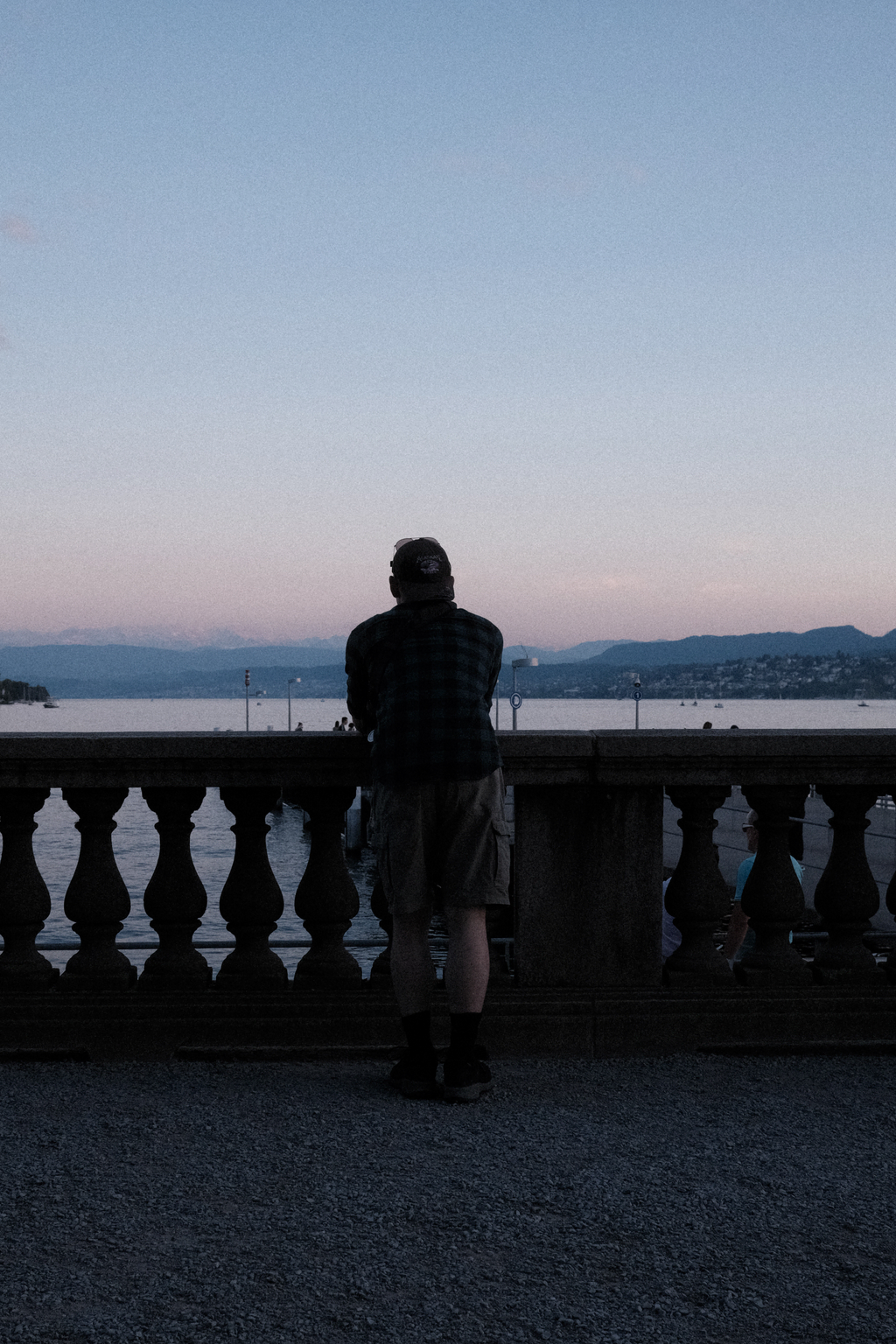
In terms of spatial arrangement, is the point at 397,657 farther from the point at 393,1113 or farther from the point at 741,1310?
the point at 741,1310

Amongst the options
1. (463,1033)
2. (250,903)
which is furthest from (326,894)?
(463,1033)

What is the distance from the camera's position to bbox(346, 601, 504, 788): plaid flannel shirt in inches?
157

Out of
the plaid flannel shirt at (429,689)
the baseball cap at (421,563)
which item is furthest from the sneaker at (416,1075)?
the baseball cap at (421,563)

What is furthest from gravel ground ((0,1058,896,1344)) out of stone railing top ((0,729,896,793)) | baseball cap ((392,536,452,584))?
baseball cap ((392,536,452,584))

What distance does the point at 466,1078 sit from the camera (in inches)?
154

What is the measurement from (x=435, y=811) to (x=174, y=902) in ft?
4.07

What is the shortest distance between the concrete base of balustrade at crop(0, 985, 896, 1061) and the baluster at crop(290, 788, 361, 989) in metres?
0.10

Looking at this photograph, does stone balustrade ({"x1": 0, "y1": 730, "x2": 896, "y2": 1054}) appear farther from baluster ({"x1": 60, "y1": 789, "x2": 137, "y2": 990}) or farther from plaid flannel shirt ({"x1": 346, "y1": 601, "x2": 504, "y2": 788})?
plaid flannel shirt ({"x1": 346, "y1": 601, "x2": 504, "y2": 788})

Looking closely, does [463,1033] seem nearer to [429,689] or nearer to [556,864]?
[556,864]

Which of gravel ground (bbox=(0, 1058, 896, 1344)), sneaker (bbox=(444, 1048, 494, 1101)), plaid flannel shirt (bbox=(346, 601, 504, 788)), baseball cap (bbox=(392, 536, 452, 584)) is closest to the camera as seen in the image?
gravel ground (bbox=(0, 1058, 896, 1344))

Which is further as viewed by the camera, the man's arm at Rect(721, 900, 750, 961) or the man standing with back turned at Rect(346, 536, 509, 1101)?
the man's arm at Rect(721, 900, 750, 961)

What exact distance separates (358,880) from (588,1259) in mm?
48793

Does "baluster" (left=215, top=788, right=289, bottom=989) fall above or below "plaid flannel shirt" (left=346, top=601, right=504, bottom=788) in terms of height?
below

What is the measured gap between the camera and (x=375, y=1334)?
234 cm
